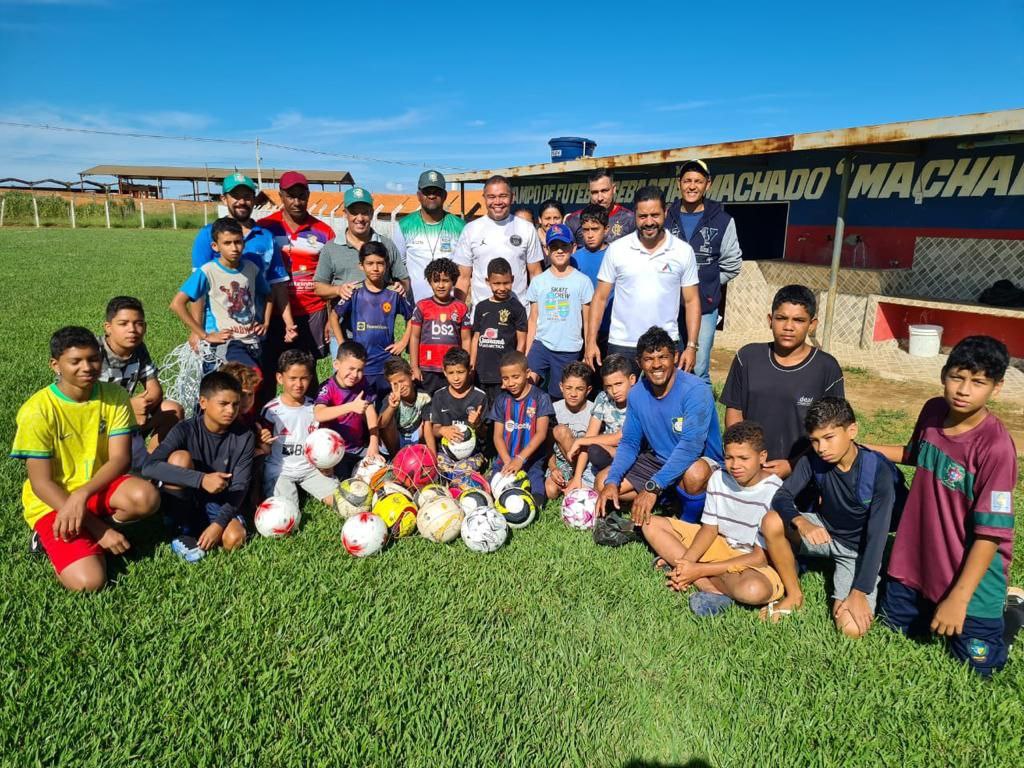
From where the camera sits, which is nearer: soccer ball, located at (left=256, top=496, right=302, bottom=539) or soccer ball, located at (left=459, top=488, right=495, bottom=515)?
soccer ball, located at (left=256, top=496, right=302, bottom=539)

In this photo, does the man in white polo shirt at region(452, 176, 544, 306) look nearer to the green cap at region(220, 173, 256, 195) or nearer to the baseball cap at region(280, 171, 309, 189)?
the baseball cap at region(280, 171, 309, 189)

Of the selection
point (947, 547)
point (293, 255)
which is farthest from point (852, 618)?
point (293, 255)

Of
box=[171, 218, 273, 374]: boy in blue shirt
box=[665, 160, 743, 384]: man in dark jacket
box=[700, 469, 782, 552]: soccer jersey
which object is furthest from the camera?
box=[665, 160, 743, 384]: man in dark jacket

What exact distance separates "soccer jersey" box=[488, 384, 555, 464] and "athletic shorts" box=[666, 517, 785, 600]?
141cm

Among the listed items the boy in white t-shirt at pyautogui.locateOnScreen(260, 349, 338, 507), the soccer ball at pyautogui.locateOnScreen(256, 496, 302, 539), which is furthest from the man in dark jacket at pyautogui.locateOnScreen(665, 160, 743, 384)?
the soccer ball at pyautogui.locateOnScreen(256, 496, 302, 539)

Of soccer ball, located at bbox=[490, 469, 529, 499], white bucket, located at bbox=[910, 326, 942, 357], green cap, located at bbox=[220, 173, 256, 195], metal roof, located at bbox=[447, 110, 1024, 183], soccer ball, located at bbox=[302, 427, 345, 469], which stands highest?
metal roof, located at bbox=[447, 110, 1024, 183]

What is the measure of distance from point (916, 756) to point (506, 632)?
6.22 ft

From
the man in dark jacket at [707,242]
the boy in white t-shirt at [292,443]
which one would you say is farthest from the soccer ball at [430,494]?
the man in dark jacket at [707,242]

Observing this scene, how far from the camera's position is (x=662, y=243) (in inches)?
216

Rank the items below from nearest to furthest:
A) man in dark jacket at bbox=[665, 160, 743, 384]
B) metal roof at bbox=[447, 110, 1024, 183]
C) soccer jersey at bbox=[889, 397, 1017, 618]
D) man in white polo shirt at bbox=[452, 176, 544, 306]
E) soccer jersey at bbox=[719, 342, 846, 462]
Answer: soccer jersey at bbox=[889, 397, 1017, 618], soccer jersey at bbox=[719, 342, 846, 462], man in dark jacket at bbox=[665, 160, 743, 384], man in white polo shirt at bbox=[452, 176, 544, 306], metal roof at bbox=[447, 110, 1024, 183]

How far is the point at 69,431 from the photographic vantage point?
3.97 metres

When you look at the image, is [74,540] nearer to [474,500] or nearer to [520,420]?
[474,500]

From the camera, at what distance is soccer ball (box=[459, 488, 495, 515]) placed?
4.85m

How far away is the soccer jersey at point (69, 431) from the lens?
3.82m
